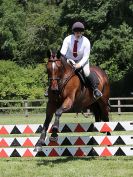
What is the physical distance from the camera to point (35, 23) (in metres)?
46.8

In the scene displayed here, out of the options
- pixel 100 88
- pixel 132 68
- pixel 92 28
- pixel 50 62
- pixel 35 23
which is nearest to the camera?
pixel 50 62

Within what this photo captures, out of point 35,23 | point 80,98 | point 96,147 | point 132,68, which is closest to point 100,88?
point 80,98

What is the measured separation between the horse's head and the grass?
1576 mm

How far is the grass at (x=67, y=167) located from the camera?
8.63m

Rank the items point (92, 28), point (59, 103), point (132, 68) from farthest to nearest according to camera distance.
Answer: point (92, 28)
point (132, 68)
point (59, 103)

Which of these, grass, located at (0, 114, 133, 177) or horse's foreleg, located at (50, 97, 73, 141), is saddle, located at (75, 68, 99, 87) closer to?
horse's foreleg, located at (50, 97, 73, 141)

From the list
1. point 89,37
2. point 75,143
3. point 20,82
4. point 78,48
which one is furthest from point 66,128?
point 89,37

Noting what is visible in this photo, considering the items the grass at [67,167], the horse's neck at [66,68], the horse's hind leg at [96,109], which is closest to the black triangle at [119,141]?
the grass at [67,167]

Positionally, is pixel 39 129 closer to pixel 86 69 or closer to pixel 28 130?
pixel 28 130

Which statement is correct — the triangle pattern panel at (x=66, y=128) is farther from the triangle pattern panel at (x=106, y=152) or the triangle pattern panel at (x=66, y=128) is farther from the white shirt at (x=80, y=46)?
the white shirt at (x=80, y=46)

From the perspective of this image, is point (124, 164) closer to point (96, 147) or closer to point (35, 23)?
point (96, 147)

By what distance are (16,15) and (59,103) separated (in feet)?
128

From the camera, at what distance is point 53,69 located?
947 centimetres

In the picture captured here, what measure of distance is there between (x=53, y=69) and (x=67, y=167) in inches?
77.1
